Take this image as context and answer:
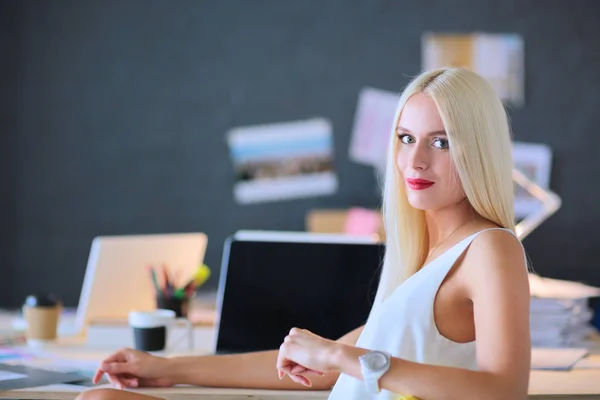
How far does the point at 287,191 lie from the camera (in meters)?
3.54

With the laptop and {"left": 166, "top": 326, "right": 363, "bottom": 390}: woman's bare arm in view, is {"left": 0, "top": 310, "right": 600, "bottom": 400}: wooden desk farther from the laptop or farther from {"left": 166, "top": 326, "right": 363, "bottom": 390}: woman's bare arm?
Result: the laptop

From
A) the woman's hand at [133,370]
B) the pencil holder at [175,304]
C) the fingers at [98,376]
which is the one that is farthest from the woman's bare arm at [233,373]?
the pencil holder at [175,304]

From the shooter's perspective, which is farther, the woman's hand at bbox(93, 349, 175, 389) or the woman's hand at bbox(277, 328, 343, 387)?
the woman's hand at bbox(93, 349, 175, 389)

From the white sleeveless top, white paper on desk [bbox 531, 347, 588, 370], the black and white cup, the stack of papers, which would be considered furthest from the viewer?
the stack of papers

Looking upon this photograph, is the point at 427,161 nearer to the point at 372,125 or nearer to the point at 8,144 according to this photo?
the point at 372,125

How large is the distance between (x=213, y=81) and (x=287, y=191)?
528 mm

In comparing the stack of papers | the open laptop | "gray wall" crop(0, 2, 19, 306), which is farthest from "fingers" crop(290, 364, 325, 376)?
"gray wall" crop(0, 2, 19, 306)

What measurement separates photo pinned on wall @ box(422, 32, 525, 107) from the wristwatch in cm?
242

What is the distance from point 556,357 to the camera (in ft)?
6.61

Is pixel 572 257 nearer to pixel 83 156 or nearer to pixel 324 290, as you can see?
pixel 324 290

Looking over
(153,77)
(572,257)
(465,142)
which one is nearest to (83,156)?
(153,77)

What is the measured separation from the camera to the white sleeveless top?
1.38m

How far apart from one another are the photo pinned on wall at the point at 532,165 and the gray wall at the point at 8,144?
6.50 ft

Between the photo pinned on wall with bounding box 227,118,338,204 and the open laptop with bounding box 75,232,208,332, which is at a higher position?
the photo pinned on wall with bounding box 227,118,338,204
